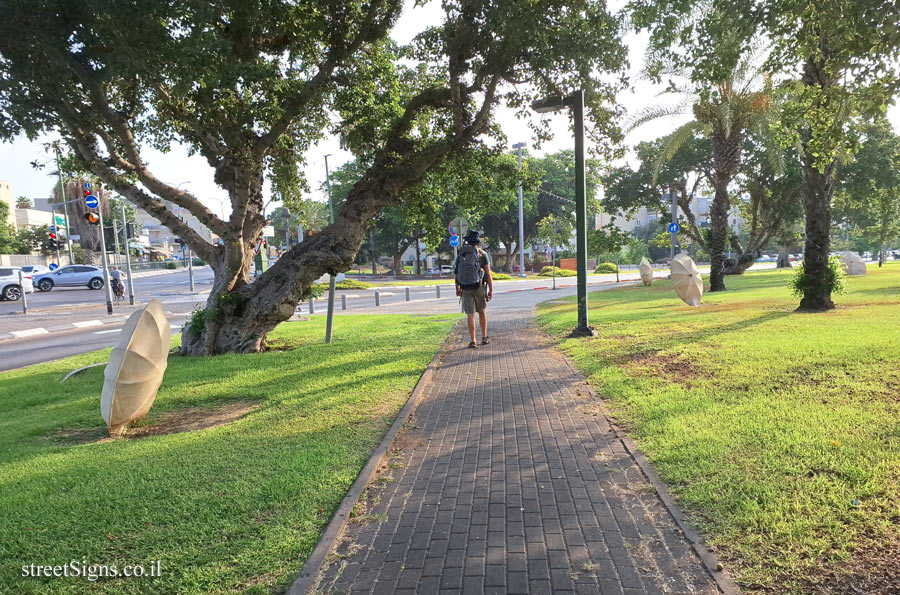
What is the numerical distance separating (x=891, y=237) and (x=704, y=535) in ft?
130

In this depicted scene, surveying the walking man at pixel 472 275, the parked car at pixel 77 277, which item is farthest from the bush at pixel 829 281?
the parked car at pixel 77 277

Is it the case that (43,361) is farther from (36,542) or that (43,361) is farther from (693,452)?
(693,452)

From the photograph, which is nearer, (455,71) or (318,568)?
(318,568)

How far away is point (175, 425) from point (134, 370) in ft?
3.05

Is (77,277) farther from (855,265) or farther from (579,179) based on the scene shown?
(855,265)

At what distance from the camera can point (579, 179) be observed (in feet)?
33.2

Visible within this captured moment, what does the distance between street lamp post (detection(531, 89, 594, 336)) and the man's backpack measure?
2124mm

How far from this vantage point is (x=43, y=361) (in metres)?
11.1

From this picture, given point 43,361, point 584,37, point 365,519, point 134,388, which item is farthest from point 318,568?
point 43,361

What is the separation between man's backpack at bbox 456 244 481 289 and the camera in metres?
9.01

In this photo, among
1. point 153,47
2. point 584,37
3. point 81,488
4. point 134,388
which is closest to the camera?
point 81,488

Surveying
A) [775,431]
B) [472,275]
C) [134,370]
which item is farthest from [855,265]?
[134,370]

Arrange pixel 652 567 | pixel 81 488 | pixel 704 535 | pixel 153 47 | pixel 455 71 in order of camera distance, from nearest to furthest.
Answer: pixel 652 567
pixel 704 535
pixel 81 488
pixel 153 47
pixel 455 71

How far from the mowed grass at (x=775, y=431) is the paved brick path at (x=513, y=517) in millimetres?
316
